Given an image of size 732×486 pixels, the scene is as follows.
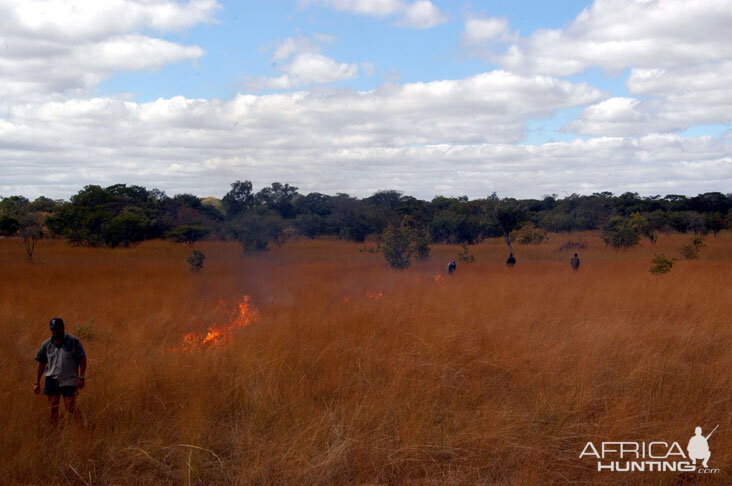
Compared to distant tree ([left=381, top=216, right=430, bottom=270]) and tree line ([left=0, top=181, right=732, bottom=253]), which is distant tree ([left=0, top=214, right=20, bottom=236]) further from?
distant tree ([left=381, top=216, right=430, bottom=270])

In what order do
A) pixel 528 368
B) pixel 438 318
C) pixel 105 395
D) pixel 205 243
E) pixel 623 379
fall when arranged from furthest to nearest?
pixel 205 243
pixel 438 318
pixel 528 368
pixel 623 379
pixel 105 395

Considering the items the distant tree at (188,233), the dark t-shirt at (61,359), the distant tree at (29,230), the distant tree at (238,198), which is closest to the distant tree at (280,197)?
the distant tree at (238,198)

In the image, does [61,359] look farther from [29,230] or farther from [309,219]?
[309,219]

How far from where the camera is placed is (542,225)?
47812mm

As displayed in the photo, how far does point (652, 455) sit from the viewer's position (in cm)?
Answer: 485

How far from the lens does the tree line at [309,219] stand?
26.8m

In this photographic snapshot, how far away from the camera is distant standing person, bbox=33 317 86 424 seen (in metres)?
5.16

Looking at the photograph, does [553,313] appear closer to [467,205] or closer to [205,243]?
[205,243]

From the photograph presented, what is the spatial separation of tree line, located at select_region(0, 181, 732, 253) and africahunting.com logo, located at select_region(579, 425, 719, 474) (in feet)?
48.3

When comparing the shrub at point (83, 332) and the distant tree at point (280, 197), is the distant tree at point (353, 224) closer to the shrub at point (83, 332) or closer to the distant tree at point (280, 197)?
the distant tree at point (280, 197)

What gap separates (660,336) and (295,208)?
51741 millimetres

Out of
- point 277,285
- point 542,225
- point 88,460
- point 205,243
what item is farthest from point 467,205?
A: point 88,460

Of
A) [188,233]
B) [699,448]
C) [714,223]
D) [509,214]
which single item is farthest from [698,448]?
[714,223]

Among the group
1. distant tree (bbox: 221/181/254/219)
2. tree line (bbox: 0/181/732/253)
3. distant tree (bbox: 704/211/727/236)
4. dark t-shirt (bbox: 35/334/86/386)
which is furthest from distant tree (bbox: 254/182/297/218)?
dark t-shirt (bbox: 35/334/86/386)
